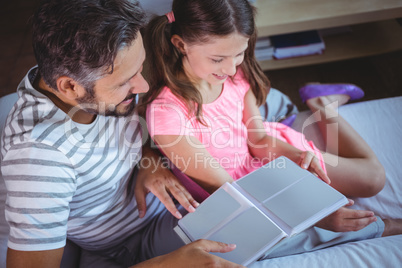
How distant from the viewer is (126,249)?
1038 millimetres

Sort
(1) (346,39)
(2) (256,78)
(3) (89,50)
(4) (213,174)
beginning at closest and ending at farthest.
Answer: (3) (89,50)
(4) (213,174)
(2) (256,78)
(1) (346,39)

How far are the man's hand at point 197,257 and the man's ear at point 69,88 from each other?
15.7 inches

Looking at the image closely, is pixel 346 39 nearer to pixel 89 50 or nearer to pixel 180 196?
pixel 180 196

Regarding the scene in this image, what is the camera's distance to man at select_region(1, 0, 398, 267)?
71cm

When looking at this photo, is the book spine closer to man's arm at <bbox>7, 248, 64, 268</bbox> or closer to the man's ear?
man's arm at <bbox>7, 248, 64, 268</bbox>

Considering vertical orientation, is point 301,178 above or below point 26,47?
above

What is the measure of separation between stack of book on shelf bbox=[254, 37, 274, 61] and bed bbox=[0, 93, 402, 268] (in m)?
0.49

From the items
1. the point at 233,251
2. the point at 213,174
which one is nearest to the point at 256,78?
the point at 213,174

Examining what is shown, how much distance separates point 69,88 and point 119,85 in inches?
4.3

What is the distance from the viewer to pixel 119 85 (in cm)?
82

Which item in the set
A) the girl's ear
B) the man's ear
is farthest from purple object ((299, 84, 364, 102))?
the man's ear

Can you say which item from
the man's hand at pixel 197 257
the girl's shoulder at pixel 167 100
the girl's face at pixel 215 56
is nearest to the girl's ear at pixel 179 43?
the girl's face at pixel 215 56

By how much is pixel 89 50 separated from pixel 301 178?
0.57 metres

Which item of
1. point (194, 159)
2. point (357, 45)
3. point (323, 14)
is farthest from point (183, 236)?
point (357, 45)
